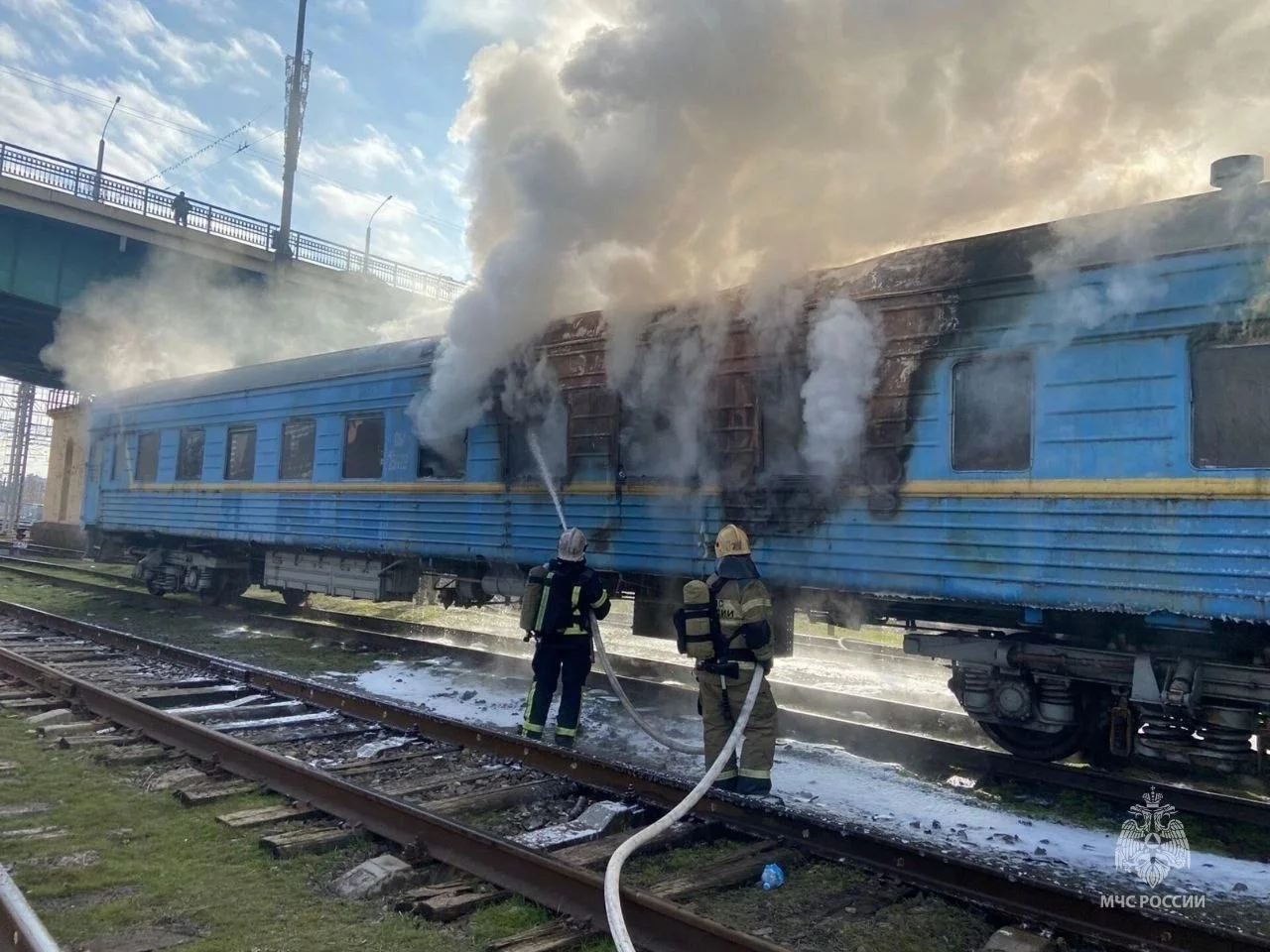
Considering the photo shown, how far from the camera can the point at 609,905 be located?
3143 mm

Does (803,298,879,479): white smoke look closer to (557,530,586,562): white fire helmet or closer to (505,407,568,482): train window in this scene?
(557,530,586,562): white fire helmet

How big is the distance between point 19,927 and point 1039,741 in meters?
5.75

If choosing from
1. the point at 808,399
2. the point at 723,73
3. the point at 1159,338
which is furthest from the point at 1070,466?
the point at 723,73

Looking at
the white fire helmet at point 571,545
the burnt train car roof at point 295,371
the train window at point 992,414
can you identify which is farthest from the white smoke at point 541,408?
the train window at point 992,414

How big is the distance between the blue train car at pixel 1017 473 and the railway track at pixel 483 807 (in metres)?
2.04

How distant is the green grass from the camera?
137 inches

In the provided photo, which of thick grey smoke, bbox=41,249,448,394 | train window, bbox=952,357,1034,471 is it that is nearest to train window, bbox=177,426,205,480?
thick grey smoke, bbox=41,249,448,394

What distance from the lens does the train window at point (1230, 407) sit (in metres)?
4.83

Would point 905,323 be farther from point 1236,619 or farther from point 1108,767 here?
point 1108,767

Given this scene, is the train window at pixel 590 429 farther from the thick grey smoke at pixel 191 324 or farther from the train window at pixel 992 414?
the thick grey smoke at pixel 191 324

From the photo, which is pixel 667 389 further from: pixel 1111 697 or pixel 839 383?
pixel 1111 697

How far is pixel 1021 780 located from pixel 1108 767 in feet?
2.82

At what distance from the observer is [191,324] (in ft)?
81.1

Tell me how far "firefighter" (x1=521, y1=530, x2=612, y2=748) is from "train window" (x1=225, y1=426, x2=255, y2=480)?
25.9ft
